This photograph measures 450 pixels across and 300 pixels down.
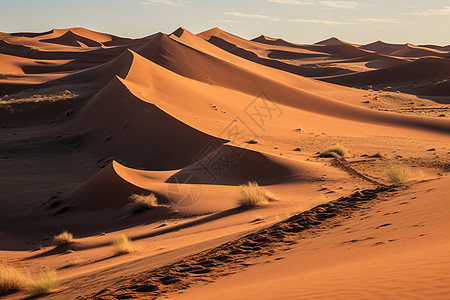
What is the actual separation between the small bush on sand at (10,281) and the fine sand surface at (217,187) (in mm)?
172

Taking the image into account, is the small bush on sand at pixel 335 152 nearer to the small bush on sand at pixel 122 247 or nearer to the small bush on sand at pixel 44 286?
the small bush on sand at pixel 122 247

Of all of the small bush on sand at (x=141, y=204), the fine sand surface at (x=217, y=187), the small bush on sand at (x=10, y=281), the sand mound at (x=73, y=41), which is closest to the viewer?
the fine sand surface at (x=217, y=187)

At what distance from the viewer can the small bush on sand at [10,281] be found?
31.2ft

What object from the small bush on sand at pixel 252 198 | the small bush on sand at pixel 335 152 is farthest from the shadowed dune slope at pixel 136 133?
the small bush on sand at pixel 252 198

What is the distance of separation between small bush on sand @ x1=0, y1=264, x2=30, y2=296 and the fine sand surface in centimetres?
17

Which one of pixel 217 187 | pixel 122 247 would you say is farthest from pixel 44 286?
pixel 217 187

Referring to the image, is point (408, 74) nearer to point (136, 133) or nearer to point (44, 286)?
point (136, 133)

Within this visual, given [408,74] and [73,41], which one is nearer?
[408,74]

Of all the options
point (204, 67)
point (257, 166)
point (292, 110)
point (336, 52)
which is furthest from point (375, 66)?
point (257, 166)

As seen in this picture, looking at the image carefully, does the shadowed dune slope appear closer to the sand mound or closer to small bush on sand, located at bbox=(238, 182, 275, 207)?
small bush on sand, located at bbox=(238, 182, 275, 207)

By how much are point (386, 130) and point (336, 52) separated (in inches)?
4034

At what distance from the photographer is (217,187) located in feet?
55.5

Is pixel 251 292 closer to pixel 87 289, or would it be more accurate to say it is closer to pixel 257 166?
pixel 87 289

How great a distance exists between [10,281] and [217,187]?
837 centimetres
